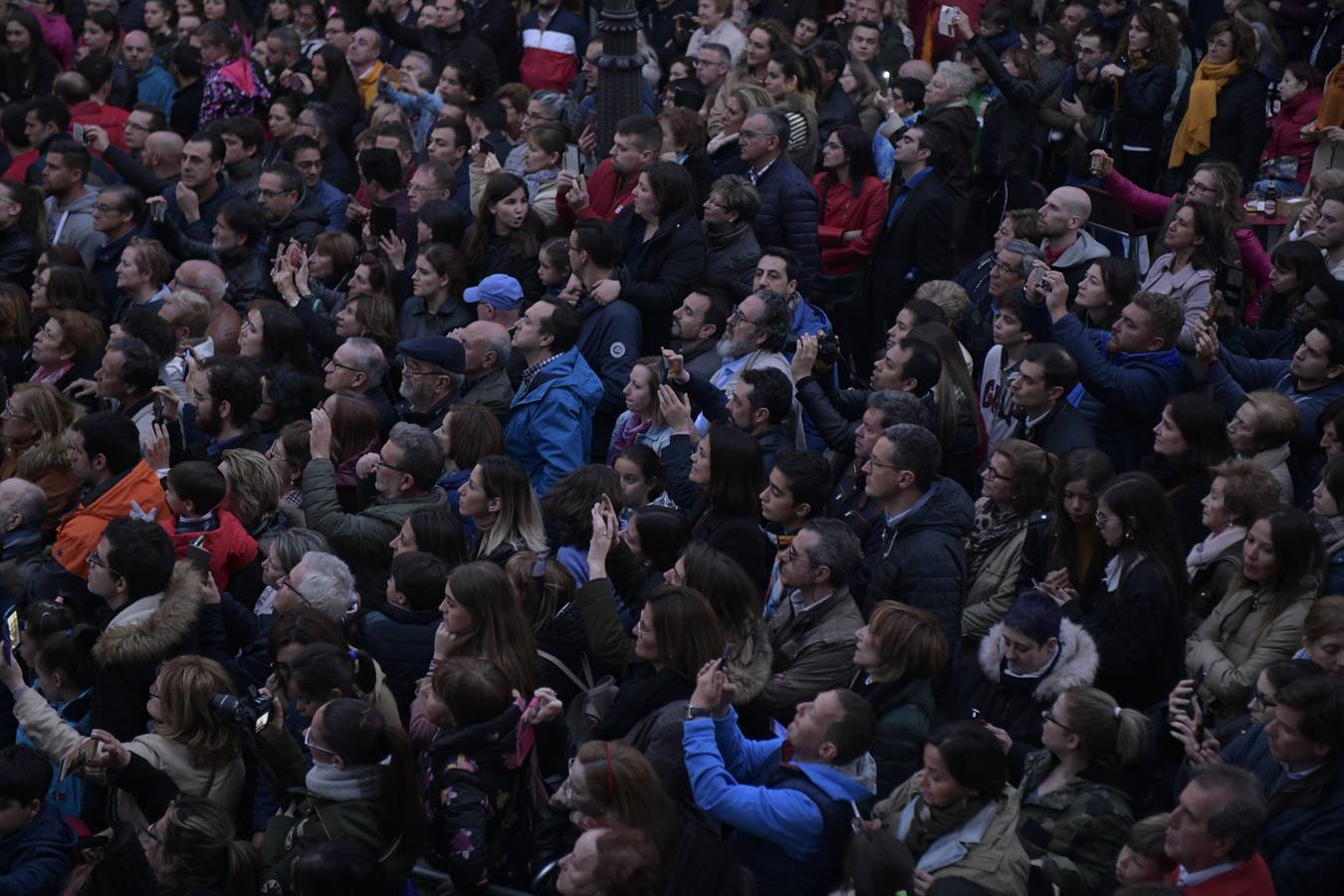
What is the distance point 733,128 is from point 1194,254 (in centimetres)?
298

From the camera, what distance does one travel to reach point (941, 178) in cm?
978

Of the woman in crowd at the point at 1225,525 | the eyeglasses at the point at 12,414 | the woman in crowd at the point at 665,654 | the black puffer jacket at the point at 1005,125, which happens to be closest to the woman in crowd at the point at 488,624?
the woman in crowd at the point at 665,654

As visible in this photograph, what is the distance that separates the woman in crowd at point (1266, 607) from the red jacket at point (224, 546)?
362 cm

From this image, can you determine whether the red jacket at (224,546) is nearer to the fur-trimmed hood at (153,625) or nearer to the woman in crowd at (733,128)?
the fur-trimmed hood at (153,625)

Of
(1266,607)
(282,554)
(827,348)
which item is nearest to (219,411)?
(282,554)

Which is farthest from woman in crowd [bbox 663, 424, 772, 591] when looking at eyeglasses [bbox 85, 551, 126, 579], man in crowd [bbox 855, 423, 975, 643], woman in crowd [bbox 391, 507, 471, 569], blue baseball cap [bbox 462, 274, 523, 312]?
eyeglasses [bbox 85, 551, 126, 579]

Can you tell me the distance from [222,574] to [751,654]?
7.48 ft

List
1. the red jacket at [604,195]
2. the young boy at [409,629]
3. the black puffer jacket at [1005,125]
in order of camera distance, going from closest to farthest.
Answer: the young boy at [409,629], the red jacket at [604,195], the black puffer jacket at [1005,125]

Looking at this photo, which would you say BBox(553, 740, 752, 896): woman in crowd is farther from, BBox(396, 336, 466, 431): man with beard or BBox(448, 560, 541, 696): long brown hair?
BBox(396, 336, 466, 431): man with beard

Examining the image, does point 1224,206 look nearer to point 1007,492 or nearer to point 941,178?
point 941,178

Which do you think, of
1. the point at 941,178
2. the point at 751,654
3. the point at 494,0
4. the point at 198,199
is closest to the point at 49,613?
the point at 751,654

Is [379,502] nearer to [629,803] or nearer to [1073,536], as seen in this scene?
[629,803]

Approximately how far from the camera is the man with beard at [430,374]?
775cm

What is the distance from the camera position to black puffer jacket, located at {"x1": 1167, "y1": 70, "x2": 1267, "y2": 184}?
33.4ft
